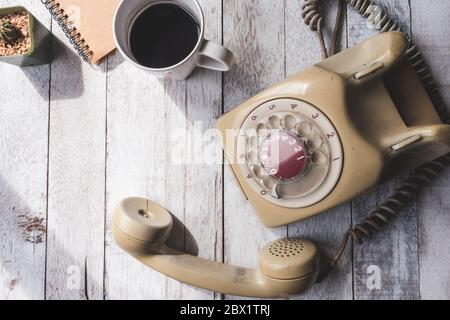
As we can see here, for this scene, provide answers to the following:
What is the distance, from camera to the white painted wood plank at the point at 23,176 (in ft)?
3.10

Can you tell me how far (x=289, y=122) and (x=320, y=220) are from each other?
22 centimetres

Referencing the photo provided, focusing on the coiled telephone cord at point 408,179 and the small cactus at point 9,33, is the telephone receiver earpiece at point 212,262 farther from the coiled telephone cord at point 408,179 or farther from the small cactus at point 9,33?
the small cactus at point 9,33

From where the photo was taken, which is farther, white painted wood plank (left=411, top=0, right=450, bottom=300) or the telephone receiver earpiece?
white painted wood plank (left=411, top=0, right=450, bottom=300)

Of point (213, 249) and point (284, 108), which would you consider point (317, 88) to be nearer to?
point (284, 108)

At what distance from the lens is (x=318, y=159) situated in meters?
0.76

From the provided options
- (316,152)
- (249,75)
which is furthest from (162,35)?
(316,152)

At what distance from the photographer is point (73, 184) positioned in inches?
37.0

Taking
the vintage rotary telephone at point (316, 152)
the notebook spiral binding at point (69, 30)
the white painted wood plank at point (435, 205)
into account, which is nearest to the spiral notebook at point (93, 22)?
the notebook spiral binding at point (69, 30)

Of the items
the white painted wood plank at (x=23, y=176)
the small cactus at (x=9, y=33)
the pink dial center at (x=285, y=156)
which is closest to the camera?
the pink dial center at (x=285, y=156)

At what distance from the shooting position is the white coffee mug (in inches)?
29.6

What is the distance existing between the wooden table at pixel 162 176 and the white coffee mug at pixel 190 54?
4.7 inches

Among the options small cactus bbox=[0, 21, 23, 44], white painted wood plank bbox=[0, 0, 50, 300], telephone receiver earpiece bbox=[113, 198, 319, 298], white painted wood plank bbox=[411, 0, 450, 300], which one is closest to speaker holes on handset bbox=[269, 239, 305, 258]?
telephone receiver earpiece bbox=[113, 198, 319, 298]

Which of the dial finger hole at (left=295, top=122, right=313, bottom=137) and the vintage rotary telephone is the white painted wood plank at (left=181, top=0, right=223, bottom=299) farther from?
the dial finger hole at (left=295, top=122, right=313, bottom=137)
